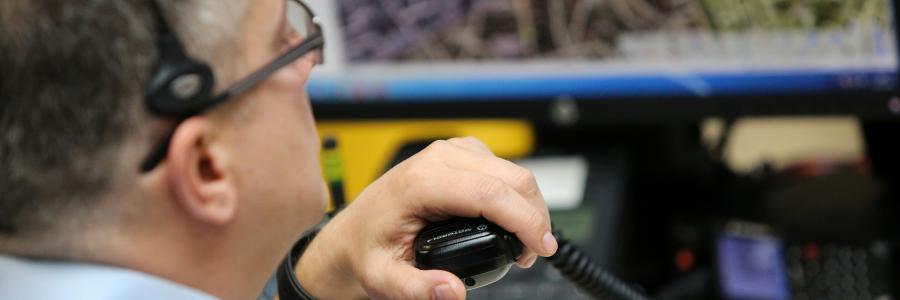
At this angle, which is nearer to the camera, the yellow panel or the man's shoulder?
the man's shoulder

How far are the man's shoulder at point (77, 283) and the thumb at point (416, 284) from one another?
0.48ft

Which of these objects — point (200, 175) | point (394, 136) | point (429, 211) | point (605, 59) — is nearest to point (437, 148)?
point (429, 211)

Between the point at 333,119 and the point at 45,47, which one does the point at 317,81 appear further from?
the point at 45,47

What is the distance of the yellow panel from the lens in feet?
4.47

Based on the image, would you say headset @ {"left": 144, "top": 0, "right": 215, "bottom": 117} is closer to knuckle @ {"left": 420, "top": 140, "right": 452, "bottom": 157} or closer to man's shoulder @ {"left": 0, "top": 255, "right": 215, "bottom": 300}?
man's shoulder @ {"left": 0, "top": 255, "right": 215, "bottom": 300}

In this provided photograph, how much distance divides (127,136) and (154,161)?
2 cm

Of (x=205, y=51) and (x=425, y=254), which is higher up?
(x=205, y=51)

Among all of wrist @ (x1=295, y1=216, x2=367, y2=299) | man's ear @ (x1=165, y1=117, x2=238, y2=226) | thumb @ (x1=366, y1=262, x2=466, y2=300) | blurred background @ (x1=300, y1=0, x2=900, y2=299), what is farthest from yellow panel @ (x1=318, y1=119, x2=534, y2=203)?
man's ear @ (x1=165, y1=117, x2=238, y2=226)

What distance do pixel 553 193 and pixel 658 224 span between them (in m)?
0.16

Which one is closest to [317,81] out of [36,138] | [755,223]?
[755,223]

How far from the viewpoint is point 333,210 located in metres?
0.87

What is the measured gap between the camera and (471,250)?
66cm

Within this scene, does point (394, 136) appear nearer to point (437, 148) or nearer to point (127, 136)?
point (437, 148)

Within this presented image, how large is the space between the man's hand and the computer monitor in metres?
0.49
